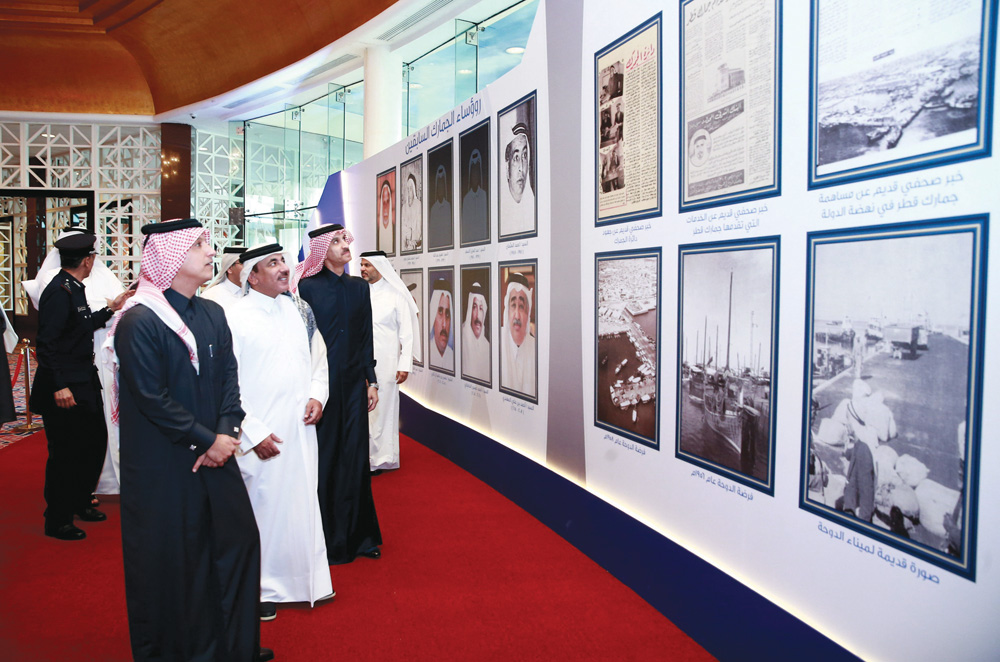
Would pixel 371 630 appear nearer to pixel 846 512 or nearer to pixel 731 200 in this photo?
pixel 846 512

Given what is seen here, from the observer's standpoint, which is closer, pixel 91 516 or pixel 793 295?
pixel 793 295

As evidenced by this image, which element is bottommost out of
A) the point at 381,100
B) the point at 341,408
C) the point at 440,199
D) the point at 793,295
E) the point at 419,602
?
the point at 419,602

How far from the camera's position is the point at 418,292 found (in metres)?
7.09

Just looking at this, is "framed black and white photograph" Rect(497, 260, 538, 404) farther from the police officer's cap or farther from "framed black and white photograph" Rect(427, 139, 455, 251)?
the police officer's cap

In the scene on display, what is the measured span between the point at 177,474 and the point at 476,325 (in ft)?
11.5

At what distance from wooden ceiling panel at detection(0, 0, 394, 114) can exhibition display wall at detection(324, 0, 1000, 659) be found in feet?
27.1

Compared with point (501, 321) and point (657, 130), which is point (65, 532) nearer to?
point (501, 321)

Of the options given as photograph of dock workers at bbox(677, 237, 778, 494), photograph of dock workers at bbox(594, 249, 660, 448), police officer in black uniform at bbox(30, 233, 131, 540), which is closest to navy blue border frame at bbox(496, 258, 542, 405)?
photograph of dock workers at bbox(594, 249, 660, 448)

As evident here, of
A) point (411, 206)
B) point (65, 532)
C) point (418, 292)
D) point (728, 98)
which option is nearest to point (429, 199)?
point (411, 206)

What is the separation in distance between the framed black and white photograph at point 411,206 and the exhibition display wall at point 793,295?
8.31ft

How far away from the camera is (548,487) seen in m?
4.53

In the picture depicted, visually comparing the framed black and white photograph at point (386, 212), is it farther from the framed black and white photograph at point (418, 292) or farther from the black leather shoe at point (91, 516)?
the black leather shoe at point (91, 516)

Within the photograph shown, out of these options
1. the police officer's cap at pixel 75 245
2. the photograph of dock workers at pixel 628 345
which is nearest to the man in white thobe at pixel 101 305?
the police officer's cap at pixel 75 245

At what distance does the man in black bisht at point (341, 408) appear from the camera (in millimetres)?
3984
